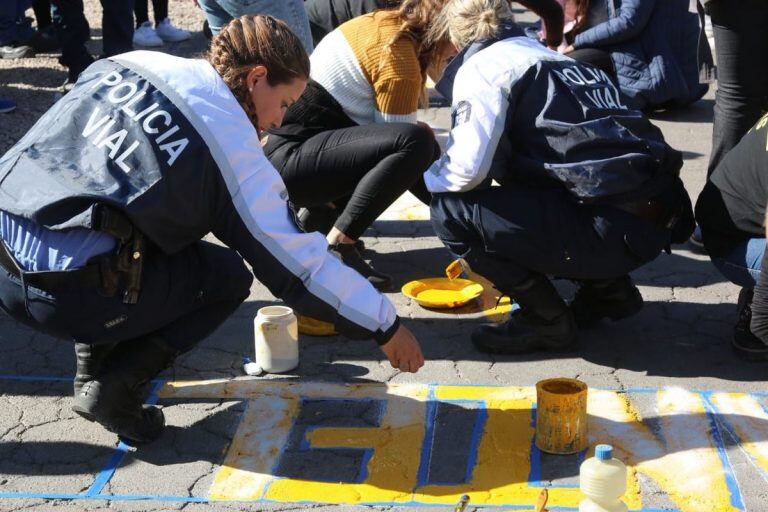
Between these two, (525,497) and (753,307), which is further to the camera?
(753,307)

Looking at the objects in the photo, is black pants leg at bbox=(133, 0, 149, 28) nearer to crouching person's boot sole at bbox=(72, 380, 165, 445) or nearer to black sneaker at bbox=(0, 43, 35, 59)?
black sneaker at bbox=(0, 43, 35, 59)

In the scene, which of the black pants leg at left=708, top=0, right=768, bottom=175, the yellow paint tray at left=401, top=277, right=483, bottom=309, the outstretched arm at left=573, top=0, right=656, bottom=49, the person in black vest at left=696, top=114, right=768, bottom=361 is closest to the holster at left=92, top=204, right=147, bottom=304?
the yellow paint tray at left=401, top=277, right=483, bottom=309

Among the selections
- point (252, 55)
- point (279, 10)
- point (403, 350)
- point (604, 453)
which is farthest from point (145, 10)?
point (604, 453)

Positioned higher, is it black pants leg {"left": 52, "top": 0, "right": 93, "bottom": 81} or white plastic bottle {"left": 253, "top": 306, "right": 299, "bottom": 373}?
white plastic bottle {"left": 253, "top": 306, "right": 299, "bottom": 373}

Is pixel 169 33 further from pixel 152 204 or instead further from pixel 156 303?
pixel 152 204

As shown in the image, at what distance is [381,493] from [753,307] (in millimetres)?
1282

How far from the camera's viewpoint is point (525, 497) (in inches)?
121

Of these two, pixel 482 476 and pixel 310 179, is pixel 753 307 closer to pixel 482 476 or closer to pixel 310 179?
pixel 482 476

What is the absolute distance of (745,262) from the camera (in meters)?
3.81

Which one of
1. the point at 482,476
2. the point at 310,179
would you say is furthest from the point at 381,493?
the point at 310,179

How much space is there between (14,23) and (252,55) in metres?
5.68

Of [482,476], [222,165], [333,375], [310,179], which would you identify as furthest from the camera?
[310,179]

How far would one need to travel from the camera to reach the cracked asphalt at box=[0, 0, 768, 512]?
126 inches

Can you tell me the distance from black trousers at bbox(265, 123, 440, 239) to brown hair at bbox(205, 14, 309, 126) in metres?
1.27
